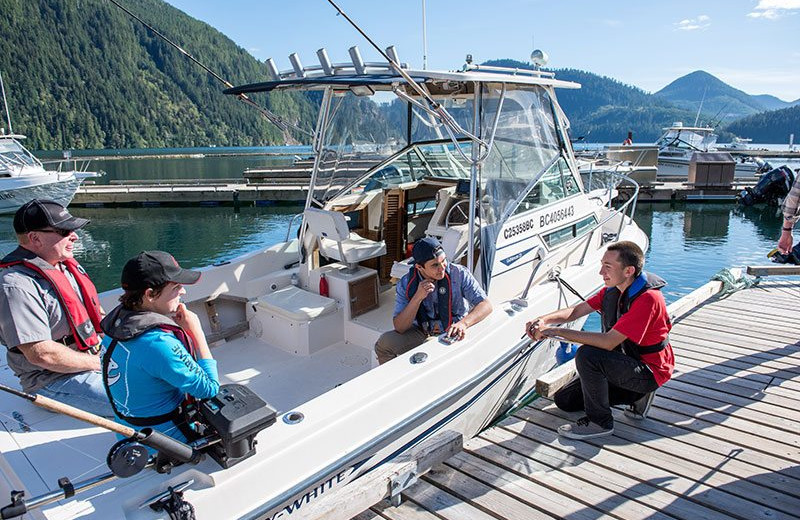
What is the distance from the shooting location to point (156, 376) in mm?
2064

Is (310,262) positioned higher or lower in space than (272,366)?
higher

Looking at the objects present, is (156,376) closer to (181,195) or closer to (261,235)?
(261,235)

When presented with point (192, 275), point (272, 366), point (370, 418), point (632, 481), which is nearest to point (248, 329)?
point (272, 366)

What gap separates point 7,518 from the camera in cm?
179

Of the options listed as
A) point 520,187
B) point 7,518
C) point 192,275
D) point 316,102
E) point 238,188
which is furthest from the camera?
point 238,188

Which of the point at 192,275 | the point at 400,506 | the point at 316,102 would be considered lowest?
the point at 400,506

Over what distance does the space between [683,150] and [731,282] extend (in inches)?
1182

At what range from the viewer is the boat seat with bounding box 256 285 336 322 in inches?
173

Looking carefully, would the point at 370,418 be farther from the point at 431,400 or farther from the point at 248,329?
the point at 248,329

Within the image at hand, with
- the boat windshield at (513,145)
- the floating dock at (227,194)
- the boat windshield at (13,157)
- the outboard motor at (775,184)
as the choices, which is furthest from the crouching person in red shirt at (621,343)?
the boat windshield at (13,157)

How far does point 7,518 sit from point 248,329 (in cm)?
307

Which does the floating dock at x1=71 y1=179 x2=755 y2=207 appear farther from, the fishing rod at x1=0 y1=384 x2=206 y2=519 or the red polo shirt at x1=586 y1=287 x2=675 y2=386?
the fishing rod at x1=0 y1=384 x2=206 y2=519

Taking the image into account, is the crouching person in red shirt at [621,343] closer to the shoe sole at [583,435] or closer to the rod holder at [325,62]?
the shoe sole at [583,435]

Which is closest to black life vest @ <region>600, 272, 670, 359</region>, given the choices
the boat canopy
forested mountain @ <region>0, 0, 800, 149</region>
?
the boat canopy
